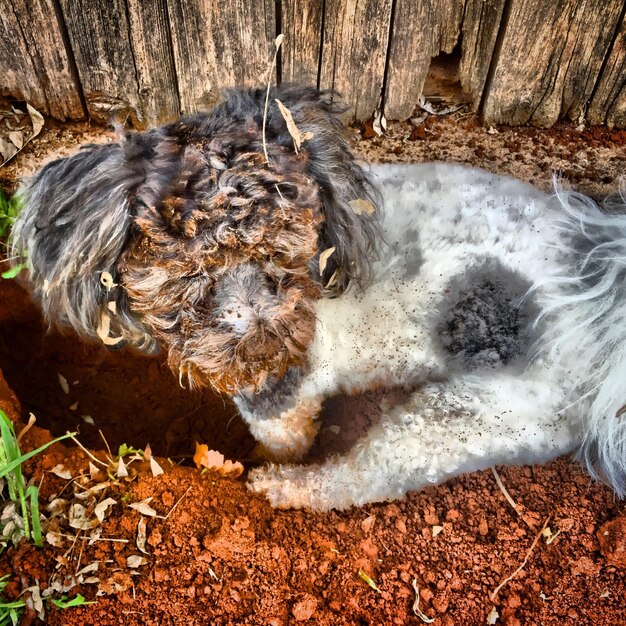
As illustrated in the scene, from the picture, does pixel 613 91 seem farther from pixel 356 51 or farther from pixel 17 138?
pixel 17 138

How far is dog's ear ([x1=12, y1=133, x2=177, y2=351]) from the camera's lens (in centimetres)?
227

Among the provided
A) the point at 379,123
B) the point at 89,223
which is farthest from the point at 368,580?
the point at 379,123

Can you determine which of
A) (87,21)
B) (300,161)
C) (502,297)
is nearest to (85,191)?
(300,161)

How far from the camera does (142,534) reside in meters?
2.57

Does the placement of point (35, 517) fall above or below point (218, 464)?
above

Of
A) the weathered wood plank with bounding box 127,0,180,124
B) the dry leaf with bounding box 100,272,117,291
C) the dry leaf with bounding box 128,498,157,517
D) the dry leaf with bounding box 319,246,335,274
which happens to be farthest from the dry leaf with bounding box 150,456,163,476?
the weathered wood plank with bounding box 127,0,180,124

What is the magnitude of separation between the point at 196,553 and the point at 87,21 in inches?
93.6

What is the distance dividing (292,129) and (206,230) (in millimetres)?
497

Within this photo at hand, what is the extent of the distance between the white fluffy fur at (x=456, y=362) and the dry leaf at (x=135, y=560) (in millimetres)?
598

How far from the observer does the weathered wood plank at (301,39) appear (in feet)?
9.98

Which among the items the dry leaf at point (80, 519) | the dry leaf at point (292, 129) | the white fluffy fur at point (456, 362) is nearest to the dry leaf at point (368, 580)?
the white fluffy fur at point (456, 362)

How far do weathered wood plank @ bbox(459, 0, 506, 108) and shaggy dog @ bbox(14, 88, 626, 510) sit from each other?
66 centimetres

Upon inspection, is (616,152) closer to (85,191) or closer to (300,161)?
(300,161)

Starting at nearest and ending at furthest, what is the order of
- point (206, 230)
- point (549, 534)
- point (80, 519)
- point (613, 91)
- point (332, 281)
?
point (206, 230) → point (80, 519) → point (549, 534) → point (332, 281) → point (613, 91)
